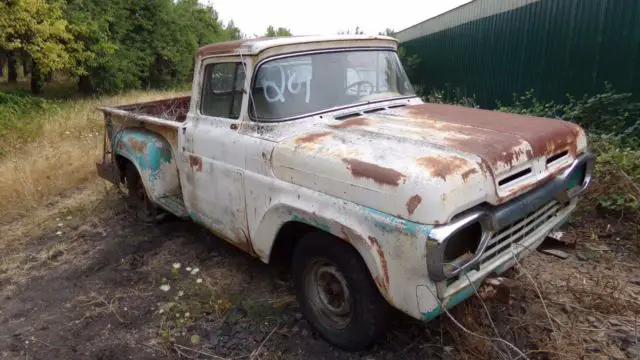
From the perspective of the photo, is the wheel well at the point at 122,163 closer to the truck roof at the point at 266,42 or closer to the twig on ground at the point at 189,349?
the truck roof at the point at 266,42

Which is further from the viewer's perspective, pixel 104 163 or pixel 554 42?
pixel 554 42

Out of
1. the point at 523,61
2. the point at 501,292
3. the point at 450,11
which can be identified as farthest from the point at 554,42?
the point at 501,292

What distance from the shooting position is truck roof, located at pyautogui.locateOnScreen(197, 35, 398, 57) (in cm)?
324

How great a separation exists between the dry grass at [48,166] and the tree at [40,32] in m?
5.21

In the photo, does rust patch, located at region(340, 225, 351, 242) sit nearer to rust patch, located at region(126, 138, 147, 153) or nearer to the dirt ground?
the dirt ground

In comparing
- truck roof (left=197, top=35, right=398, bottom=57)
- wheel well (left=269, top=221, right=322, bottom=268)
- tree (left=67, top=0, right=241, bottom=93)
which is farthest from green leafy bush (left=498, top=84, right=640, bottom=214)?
tree (left=67, top=0, right=241, bottom=93)

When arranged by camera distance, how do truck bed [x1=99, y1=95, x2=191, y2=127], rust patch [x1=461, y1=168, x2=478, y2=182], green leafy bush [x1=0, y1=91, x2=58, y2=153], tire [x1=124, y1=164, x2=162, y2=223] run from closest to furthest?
rust patch [x1=461, y1=168, x2=478, y2=182], tire [x1=124, y1=164, x2=162, y2=223], truck bed [x1=99, y1=95, x2=191, y2=127], green leafy bush [x1=0, y1=91, x2=58, y2=153]

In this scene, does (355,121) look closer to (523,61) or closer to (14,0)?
(523,61)

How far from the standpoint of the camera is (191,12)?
2662cm

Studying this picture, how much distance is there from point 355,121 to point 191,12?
1040 inches

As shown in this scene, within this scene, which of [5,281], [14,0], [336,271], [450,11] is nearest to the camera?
[336,271]

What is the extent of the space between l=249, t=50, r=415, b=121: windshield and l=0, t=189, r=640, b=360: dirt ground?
56.9 inches

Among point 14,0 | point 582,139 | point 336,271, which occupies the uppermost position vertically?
point 14,0

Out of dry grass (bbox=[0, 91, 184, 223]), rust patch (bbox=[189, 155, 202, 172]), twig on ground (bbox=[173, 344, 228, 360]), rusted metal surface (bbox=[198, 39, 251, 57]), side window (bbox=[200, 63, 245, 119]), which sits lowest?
twig on ground (bbox=[173, 344, 228, 360])
